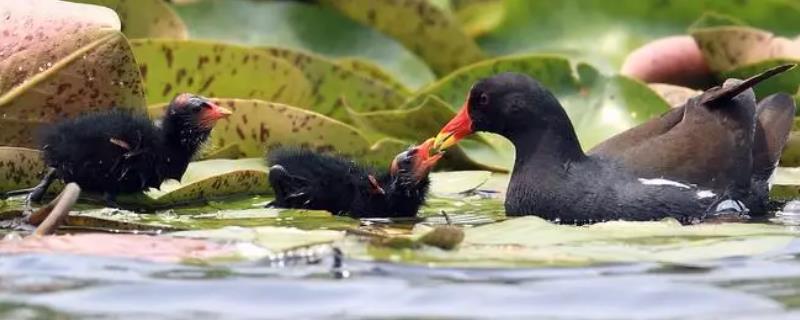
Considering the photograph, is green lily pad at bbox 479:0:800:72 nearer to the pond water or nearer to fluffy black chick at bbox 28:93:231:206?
fluffy black chick at bbox 28:93:231:206

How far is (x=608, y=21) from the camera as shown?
897cm

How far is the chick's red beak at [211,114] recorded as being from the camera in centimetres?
641

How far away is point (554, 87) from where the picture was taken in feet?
25.4

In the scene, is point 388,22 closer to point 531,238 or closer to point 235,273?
point 531,238

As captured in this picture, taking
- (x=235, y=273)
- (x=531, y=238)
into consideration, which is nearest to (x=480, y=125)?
(x=531, y=238)

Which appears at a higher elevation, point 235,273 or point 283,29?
point 283,29

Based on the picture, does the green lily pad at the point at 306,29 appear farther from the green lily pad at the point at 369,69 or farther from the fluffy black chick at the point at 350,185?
the fluffy black chick at the point at 350,185

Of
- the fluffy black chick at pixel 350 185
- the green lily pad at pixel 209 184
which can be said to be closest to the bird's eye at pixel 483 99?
the fluffy black chick at pixel 350 185

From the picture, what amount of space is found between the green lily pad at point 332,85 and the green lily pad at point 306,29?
789 millimetres

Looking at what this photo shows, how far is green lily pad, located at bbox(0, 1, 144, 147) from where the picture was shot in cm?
631

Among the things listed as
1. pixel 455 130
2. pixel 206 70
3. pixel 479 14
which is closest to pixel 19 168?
pixel 206 70

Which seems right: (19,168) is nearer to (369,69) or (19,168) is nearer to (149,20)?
(149,20)

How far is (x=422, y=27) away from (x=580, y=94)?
139cm

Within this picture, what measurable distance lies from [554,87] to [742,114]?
4.07 ft
